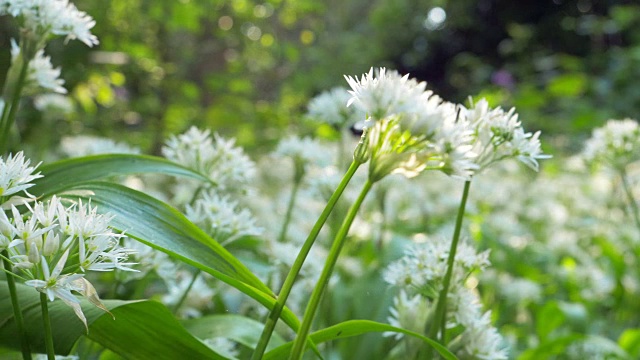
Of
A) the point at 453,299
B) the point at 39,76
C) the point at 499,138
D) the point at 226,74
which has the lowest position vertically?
the point at 453,299

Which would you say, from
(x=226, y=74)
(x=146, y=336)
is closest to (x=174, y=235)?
(x=146, y=336)

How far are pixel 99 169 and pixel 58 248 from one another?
27cm

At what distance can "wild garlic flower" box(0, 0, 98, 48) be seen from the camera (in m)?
0.75

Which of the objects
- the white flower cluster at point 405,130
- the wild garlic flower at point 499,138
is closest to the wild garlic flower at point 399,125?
the white flower cluster at point 405,130

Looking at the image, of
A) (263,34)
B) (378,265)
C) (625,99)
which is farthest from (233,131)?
(625,99)

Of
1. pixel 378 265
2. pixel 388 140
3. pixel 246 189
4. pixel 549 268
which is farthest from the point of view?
pixel 549 268

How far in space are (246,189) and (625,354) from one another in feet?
2.30

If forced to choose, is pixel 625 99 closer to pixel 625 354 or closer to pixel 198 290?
pixel 625 354

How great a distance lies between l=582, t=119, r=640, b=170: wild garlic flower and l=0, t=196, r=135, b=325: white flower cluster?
891mm

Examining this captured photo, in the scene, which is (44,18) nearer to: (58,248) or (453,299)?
(58,248)

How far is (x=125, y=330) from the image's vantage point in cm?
60

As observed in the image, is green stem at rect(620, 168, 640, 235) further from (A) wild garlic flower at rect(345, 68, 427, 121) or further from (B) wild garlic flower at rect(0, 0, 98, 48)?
(B) wild garlic flower at rect(0, 0, 98, 48)

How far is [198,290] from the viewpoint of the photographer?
988 mm

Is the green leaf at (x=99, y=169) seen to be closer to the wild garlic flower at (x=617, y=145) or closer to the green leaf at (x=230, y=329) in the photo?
the green leaf at (x=230, y=329)
